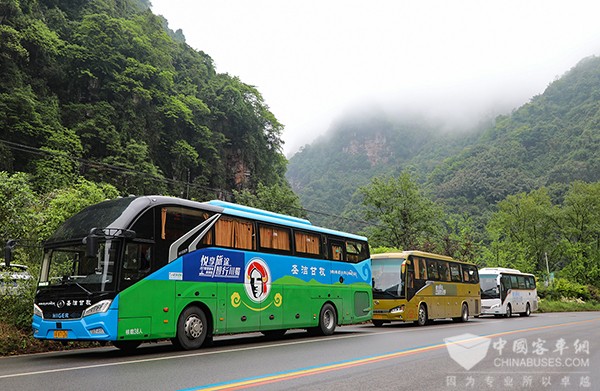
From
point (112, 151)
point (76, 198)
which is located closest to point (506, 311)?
point (76, 198)

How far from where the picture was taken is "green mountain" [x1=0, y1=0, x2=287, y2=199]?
4288 centimetres

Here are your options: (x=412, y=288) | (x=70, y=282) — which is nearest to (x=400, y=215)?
(x=412, y=288)

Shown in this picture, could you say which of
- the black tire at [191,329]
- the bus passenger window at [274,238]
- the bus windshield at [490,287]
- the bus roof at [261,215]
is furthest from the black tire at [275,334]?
the bus windshield at [490,287]

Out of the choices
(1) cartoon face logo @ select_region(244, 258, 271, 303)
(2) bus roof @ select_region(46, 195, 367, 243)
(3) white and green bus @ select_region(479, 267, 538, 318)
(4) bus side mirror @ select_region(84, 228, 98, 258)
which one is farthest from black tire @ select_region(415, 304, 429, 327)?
(4) bus side mirror @ select_region(84, 228, 98, 258)

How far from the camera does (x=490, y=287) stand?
3102 centimetres

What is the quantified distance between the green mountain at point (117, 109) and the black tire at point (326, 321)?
21269 mm

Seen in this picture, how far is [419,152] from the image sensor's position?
146 meters

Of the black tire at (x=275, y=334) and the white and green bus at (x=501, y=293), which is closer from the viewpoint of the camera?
the black tire at (x=275, y=334)

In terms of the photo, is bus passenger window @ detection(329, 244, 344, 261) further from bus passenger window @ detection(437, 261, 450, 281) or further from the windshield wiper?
the windshield wiper

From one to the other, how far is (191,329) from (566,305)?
4114 cm

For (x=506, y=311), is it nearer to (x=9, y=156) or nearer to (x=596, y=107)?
(x=9, y=156)

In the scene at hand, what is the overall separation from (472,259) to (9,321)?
40.2m

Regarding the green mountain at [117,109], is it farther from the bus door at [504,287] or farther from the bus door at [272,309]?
the bus door at [272,309]

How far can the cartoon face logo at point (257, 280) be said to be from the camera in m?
13.3
